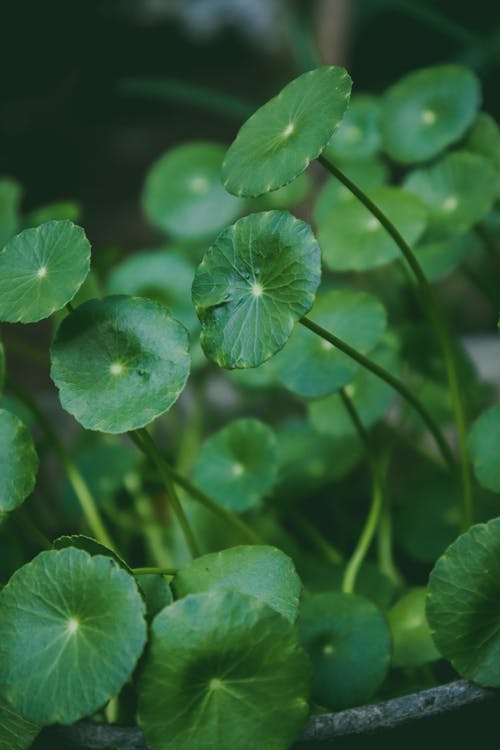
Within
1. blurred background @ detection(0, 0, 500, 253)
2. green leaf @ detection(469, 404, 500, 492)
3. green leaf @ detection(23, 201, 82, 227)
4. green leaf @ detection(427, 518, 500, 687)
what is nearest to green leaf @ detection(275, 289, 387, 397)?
green leaf @ detection(469, 404, 500, 492)

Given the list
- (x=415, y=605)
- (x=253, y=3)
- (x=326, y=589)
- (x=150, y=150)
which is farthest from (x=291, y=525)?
(x=253, y=3)

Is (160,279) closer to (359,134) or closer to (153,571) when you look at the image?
(359,134)

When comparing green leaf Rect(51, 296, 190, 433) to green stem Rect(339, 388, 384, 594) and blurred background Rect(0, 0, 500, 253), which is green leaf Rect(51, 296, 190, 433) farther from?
blurred background Rect(0, 0, 500, 253)

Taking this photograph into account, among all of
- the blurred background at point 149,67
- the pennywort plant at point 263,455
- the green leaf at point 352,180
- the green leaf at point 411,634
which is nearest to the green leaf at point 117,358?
the pennywort plant at point 263,455

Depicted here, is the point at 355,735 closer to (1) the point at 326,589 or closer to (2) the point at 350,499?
(1) the point at 326,589

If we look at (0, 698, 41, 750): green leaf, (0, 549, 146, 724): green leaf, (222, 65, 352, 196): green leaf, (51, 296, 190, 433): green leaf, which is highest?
(222, 65, 352, 196): green leaf

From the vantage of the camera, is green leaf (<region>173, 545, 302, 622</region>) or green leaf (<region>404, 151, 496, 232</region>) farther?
green leaf (<region>404, 151, 496, 232</region>)

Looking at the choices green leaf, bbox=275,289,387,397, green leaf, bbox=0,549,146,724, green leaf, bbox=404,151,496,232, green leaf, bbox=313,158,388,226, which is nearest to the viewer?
green leaf, bbox=0,549,146,724
